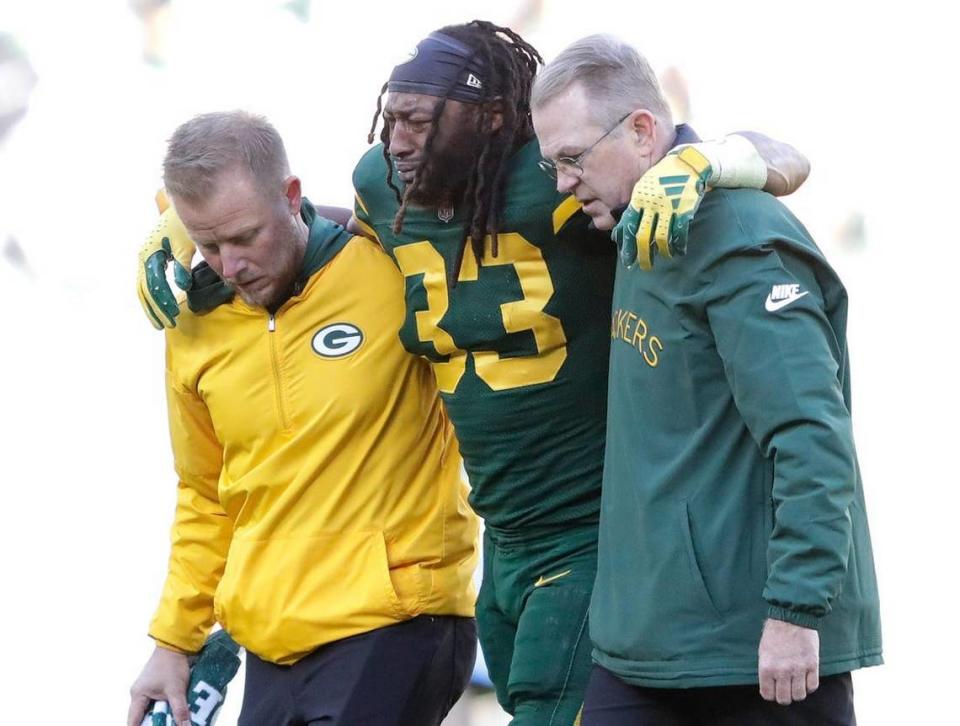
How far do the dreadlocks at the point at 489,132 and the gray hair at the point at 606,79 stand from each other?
0.23 meters

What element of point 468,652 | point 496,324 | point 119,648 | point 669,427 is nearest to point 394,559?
point 468,652

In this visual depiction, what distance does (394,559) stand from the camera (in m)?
2.57

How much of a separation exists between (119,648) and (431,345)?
77.9 inches

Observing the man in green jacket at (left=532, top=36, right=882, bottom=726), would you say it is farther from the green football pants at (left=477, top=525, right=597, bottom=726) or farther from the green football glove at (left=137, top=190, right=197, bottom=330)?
the green football glove at (left=137, top=190, right=197, bottom=330)

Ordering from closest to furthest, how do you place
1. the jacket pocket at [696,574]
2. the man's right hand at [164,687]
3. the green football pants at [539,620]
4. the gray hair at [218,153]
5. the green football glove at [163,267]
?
1. the jacket pocket at [696,574]
2. the green football pants at [539,620]
3. the gray hair at [218,153]
4. the green football glove at [163,267]
5. the man's right hand at [164,687]

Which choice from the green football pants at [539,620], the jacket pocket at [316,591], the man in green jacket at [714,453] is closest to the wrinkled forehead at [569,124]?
the man in green jacket at [714,453]

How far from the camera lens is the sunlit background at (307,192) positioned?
395 cm

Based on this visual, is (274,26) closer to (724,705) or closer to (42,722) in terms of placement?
(42,722)

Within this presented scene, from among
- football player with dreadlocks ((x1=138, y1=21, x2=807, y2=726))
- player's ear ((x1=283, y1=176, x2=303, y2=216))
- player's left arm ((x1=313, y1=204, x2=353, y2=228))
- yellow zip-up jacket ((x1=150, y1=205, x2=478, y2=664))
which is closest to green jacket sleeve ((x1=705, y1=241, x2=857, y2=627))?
football player with dreadlocks ((x1=138, y1=21, x2=807, y2=726))

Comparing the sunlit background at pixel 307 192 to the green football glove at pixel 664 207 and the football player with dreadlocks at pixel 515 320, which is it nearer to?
the football player with dreadlocks at pixel 515 320

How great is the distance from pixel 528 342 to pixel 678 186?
0.53 m

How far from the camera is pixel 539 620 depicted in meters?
2.42

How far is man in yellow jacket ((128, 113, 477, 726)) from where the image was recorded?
2.55 meters

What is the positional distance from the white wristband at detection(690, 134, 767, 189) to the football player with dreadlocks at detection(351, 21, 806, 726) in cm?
34
